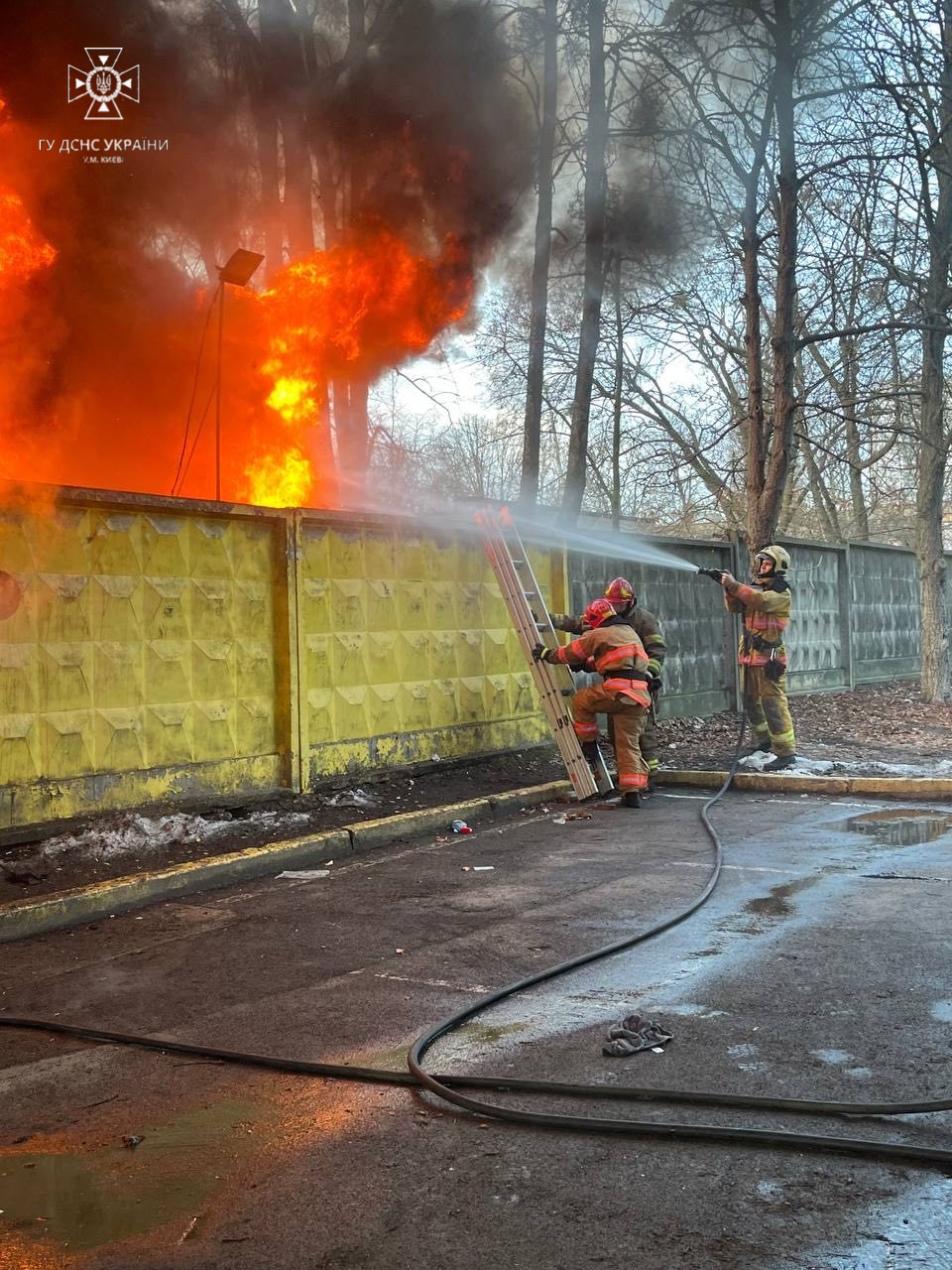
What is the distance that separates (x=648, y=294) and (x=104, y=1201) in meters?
20.9

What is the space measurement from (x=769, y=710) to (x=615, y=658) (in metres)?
2.01

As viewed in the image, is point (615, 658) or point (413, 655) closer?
point (615, 658)

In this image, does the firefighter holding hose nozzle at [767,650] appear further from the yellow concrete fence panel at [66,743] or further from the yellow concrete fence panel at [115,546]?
the yellow concrete fence panel at [66,743]

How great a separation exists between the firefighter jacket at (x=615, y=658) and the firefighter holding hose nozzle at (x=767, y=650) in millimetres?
1588

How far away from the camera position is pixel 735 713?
13219mm

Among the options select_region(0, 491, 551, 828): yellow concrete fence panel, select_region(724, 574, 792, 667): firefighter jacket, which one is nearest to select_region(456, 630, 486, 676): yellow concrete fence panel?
select_region(0, 491, 551, 828): yellow concrete fence panel

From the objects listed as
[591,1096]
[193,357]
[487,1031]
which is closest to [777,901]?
[487,1031]

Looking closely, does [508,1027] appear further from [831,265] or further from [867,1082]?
[831,265]

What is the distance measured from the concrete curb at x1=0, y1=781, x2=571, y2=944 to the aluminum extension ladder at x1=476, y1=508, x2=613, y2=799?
635 mm

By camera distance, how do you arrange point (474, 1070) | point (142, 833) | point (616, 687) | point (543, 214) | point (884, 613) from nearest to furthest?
1. point (474, 1070)
2. point (142, 833)
3. point (616, 687)
4. point (543, 214)
5. point (884, 613)

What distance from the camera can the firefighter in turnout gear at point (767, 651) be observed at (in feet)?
32.7

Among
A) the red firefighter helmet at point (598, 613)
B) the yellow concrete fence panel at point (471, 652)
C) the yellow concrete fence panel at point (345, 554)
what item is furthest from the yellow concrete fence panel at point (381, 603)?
the red firefighter helmet at point (598, 613)

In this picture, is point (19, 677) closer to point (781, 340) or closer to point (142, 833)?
point (142, 833)

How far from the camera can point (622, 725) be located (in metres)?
8.77
